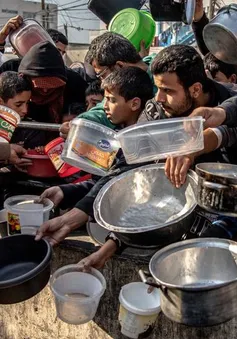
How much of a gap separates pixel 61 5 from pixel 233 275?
122ft

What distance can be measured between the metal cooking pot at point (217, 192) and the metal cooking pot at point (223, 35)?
6.83ft

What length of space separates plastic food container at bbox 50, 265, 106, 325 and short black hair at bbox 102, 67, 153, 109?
1.04 metres

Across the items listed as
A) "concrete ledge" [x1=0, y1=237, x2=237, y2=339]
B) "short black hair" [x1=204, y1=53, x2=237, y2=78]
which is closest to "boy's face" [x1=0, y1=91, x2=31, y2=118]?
"concrete ledge" [x1=0, y1=237, x2=237, y2=339]

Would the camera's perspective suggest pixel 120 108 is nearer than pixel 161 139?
No

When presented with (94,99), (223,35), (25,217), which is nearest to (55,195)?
(25,217)

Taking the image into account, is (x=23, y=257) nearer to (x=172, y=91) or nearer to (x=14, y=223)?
(x=14, y=223)

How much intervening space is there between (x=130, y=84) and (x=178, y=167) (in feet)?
2.50

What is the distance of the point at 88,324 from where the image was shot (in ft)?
8.33

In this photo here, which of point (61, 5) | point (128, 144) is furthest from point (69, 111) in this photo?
point (61, 5)

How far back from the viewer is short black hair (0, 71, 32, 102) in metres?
3.06

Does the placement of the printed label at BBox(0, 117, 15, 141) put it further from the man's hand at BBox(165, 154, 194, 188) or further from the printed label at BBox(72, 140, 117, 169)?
the man's hand at BBox(165, 154, 194, 188)

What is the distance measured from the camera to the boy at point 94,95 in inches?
136

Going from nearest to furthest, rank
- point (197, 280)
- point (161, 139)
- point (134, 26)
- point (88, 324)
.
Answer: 1. point (197, 280)
2. point (161, 139)
3. point (88, 324)
4. point (134, 26)

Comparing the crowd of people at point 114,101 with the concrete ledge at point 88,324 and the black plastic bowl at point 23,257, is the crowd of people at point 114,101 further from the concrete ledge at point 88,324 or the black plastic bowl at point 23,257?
the concrete ledge at point 88,324
